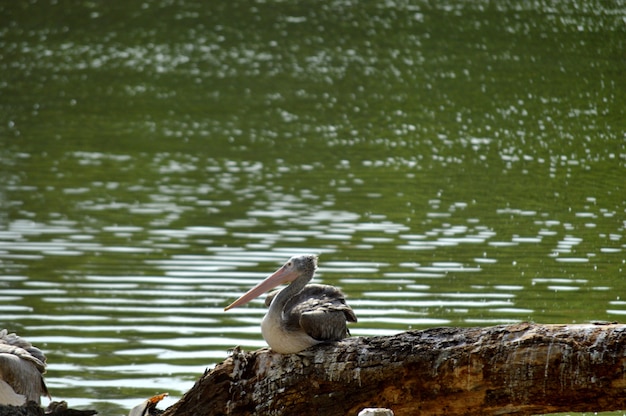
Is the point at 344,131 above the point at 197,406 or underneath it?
above

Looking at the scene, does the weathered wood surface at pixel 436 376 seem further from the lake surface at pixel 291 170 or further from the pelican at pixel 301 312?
the lake surface at pixel 291 170

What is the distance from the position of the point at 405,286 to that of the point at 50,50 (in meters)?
22.6

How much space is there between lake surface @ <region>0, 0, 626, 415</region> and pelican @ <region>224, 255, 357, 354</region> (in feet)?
6.24

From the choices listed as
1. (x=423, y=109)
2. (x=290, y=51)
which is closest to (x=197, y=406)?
(x=423, y=109)

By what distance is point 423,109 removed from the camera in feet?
78.8

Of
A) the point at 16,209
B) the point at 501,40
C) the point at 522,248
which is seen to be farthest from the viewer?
the point at 501,40

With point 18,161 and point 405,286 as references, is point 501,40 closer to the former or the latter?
point 18,161

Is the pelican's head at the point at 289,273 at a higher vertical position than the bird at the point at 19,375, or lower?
higher

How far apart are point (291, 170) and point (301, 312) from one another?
11.7m

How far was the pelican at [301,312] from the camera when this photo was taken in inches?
259

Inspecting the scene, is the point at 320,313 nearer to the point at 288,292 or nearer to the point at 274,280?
the point at 288,292

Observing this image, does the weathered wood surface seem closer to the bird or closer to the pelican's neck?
the pelican's neck

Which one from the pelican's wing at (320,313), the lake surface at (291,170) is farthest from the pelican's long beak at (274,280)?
the lake surface at (291,170)

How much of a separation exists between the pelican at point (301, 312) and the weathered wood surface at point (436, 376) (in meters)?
0.11
